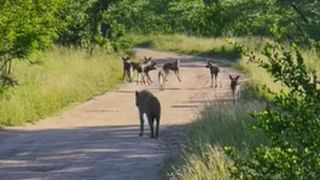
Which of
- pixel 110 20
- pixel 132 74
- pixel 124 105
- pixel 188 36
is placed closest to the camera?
pixel 124 105

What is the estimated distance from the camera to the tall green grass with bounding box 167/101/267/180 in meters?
9.75

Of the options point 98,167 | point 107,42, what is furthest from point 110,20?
point 98,167

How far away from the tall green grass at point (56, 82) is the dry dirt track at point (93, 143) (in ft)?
1.72

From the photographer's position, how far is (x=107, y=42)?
43625mm

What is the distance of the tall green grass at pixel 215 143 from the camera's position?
9750 mm

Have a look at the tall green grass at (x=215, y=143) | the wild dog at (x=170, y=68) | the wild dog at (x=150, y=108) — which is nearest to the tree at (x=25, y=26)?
the wild dog at (x=150, y=108)

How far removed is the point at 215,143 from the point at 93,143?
469cm

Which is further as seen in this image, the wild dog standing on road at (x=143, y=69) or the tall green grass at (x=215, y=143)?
the wild dog standing on road at (x=143, y=69)

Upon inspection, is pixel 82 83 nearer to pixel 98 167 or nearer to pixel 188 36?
pixel 98 167

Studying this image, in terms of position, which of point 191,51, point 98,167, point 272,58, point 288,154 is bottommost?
point 191,51

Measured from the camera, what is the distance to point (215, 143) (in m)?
12.0

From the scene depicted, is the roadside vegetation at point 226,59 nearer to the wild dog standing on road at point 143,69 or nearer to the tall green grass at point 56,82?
the tall green grass at point 56,82

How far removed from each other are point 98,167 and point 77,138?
3951mm

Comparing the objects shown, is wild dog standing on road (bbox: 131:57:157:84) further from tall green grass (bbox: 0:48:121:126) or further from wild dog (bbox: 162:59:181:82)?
tall green grass (bbox: 0:48:121:126)
